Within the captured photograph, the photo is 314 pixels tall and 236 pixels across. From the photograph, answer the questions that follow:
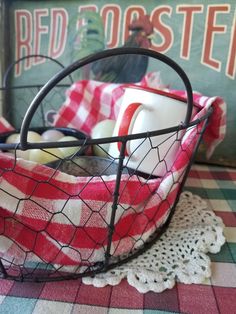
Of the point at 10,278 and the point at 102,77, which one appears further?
the point at 102,77

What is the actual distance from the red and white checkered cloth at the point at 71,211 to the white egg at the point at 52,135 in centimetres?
19

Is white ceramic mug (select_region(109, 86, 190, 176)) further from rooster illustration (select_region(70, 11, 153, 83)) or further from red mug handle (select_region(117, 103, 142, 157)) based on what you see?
rooster illustration (select_region(70, 11, 153, 83))

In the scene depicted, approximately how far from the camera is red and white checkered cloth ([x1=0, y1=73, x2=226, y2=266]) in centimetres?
26

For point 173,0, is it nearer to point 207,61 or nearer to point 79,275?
point 207,61

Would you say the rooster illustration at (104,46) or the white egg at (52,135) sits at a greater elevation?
the rooster illustration at (104,46)

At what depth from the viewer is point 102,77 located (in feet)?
1.98

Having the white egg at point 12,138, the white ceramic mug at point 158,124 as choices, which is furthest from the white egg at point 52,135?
the white ceramic mug at point 158,124

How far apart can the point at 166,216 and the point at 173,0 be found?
0.40m

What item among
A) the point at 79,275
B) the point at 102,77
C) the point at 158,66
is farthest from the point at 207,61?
the point at 79,275

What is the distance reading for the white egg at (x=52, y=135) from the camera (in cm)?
45

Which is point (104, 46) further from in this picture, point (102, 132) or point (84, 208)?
point (84, 208)

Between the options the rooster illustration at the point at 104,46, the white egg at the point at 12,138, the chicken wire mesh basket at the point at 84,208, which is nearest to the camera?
the chicken wire mesh basket at the point at 84,208

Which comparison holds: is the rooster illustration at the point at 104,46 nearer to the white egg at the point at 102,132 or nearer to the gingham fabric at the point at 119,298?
the white egg at the point at 102,132

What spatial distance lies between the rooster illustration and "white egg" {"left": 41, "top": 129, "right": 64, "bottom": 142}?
19 cm
